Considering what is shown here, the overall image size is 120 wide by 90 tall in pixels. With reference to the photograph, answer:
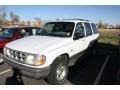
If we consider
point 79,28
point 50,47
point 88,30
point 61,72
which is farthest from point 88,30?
point 50,47

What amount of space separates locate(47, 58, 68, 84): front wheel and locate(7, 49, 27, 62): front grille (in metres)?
0.86

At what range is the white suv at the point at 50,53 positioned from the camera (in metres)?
4.75

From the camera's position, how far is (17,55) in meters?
5.18

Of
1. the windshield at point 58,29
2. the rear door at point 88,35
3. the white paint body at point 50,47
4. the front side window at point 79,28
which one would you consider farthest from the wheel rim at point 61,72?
the rear door at point 88,35

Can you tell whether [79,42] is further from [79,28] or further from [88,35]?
[88,35]

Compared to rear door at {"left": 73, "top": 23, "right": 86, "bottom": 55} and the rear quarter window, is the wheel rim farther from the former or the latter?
the rear quarter window

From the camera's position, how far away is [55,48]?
5.09 m

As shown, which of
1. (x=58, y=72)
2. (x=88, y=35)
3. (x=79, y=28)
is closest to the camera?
(x=58, y=72)

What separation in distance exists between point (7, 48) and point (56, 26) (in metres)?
2.06

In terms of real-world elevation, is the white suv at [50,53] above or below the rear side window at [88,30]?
below

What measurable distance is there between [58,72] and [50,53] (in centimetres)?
77

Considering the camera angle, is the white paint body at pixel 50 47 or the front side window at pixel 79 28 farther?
the front side window at pixel 79 28

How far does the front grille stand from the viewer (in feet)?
16.4

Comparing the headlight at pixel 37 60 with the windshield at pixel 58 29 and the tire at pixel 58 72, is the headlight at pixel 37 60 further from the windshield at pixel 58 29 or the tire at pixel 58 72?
the windshield at pixel 58 29
